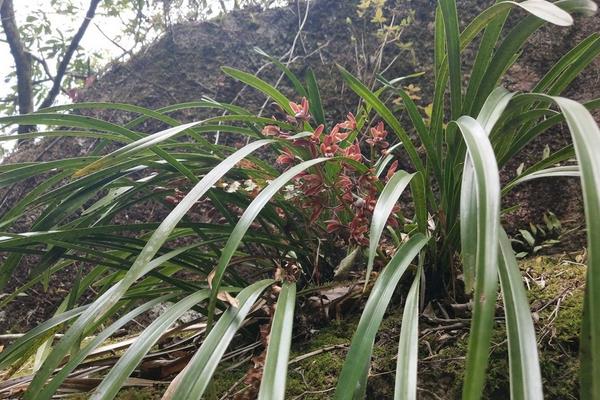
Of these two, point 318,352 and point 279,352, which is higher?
point 279,352

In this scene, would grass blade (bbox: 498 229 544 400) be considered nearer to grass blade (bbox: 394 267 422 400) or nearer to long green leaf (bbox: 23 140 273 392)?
grass blade (bbox: 394 267 422 400)

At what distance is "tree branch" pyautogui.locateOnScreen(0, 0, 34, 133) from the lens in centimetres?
255

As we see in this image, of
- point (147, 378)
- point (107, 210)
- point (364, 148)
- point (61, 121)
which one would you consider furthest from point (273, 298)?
point (364, 148)

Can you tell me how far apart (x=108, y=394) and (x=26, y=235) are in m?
0.36

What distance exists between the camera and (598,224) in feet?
1.22

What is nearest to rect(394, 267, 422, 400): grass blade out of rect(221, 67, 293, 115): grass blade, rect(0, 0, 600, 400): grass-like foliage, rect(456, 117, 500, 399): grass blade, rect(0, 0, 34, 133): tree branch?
rect(0, 0, 600, 400): grass-like foliage

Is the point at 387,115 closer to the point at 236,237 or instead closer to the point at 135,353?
the point at 236,237

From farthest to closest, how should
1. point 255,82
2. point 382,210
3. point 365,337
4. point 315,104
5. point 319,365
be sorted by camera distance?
1. point 315,104
2. point 255,82
3. point 319,365
4. point 382,210
5. point 365,337

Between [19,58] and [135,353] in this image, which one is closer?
[135,353]

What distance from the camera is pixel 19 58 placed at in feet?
8.56

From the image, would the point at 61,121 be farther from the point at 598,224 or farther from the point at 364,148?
the point at 364,148

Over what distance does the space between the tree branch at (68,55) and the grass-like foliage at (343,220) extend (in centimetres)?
201

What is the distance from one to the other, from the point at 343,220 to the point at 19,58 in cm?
250

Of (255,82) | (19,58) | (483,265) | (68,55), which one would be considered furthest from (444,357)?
(19,58)
